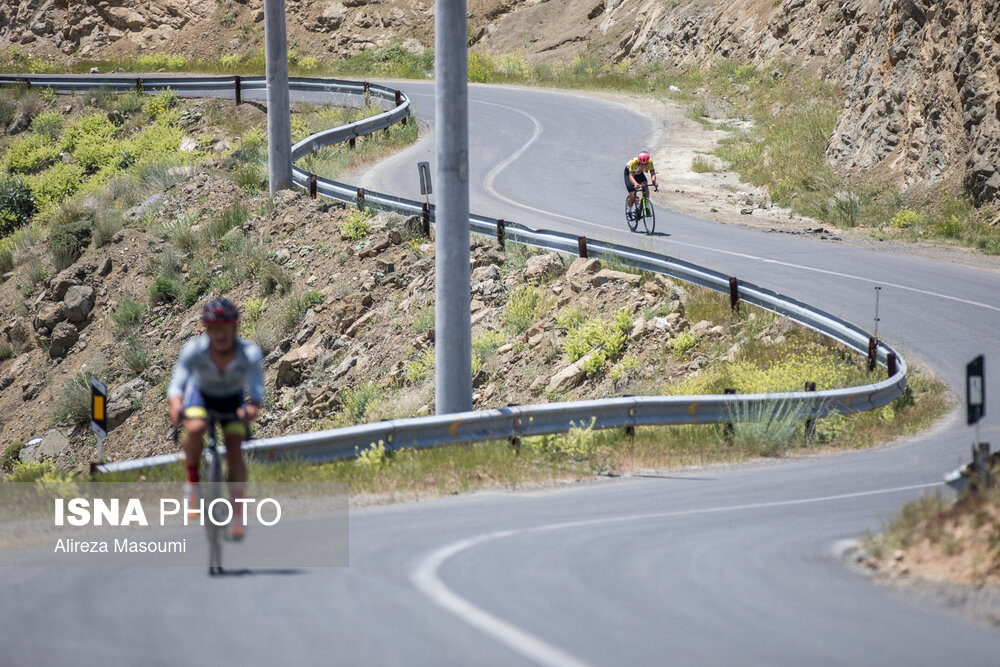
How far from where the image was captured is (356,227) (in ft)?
74.5

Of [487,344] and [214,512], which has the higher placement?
[214,512]

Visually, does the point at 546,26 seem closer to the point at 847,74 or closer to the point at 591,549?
the point at 847,74

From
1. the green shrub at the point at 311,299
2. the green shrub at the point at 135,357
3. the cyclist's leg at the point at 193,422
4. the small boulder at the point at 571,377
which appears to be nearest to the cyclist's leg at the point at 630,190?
the green shrub at the point at 311,299

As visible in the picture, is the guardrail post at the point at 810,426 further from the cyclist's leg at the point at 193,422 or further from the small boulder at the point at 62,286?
the small boulder at the point at 62,286

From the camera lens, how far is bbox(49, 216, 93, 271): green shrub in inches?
1029

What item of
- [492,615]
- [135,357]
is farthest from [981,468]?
[135,357]

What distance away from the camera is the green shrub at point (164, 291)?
23.7m

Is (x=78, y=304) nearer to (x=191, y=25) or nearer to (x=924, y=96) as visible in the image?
(x=924, y=96)

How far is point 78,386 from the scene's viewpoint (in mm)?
21312

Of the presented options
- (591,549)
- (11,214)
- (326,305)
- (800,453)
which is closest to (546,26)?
(11,214)

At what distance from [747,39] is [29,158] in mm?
28017

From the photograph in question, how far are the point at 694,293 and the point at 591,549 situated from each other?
10.6 meters

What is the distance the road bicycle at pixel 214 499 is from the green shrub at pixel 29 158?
31.9m

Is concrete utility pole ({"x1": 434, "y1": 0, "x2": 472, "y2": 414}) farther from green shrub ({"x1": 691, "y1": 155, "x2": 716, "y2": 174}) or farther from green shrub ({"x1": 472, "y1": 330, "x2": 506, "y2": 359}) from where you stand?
green shrub ({"x1": 691, "y1": 155, "x2": 716, "y2": 174})
